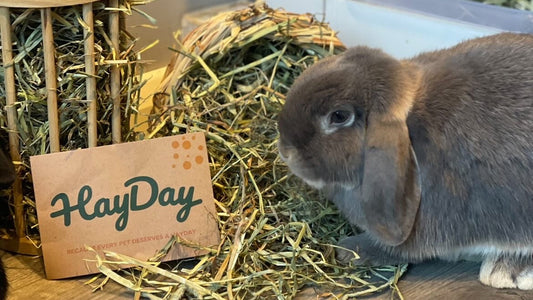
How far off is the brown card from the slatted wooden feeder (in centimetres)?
7

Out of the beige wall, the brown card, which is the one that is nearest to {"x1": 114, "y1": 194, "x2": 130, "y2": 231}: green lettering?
the brown card

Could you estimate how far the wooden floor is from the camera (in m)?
1.35

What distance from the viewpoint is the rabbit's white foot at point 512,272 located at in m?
1.40

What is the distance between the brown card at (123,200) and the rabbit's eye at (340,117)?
32 centimetres

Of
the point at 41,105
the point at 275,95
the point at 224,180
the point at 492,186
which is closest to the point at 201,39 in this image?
the point at 275,95

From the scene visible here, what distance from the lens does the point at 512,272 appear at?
1405 millimetres

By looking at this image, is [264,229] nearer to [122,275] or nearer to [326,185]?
[326,185]

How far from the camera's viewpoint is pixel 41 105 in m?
1.36

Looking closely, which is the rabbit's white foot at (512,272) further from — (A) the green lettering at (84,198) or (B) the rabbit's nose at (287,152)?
(A) the green lettering at (84,198)

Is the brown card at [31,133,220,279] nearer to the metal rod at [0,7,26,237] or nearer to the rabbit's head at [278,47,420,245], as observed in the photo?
the metal rod at [0,7,26,237]

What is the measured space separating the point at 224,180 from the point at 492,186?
63 centimetres

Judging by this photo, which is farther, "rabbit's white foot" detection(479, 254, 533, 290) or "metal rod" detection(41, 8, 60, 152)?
"rabbit's white foot" detection(479, 254, 533, 290)

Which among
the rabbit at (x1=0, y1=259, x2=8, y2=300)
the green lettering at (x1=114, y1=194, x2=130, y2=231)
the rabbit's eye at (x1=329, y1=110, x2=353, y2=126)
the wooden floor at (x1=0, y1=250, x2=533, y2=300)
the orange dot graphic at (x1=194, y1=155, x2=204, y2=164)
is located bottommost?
the wooden floor at (x1=0, y1=250, x2=533, y2=300)

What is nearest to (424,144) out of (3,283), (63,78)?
(63,78)
